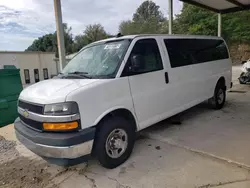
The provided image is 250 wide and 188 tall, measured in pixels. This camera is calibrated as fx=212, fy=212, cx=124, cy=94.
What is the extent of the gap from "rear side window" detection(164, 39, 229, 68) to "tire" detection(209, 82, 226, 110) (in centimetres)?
78

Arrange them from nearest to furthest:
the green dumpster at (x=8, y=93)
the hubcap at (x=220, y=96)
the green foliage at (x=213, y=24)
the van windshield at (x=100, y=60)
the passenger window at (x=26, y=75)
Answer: the van windshield at (x=100, y=60)
the green dumpster at (x=8, y=93)
the hubcap at (x=220, y=96)
the passenger window at (x=26, y=75)
the green foliage at (x=213, y=24)

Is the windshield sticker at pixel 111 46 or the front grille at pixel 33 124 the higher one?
the windshield sticker at pixel 111 46

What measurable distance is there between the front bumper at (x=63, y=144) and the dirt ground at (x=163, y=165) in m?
0.48

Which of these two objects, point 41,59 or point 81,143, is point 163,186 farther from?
point 41,59

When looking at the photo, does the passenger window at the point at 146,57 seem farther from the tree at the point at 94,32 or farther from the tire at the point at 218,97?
the tree at the point at 94,32

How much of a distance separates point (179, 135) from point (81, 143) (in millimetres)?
2253

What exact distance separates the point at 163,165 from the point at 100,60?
187 centimetres

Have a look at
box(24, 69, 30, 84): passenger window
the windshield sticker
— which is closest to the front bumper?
the windshield sticker

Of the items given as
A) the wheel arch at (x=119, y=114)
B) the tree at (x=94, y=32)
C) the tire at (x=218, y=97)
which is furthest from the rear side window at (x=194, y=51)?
the tree at (x=94, y=32)

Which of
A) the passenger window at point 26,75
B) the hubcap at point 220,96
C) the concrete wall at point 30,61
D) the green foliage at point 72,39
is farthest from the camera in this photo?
the green foliage at point 72,39

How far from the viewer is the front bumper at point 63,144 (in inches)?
98.3

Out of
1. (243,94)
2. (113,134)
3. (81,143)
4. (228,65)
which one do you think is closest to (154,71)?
(113,134)

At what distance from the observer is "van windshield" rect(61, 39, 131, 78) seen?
3145mm

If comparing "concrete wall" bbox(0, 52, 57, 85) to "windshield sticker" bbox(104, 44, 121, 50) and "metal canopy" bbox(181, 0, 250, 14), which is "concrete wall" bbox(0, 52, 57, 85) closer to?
"metal canopy" bbox(181, 0, 250, 14)
